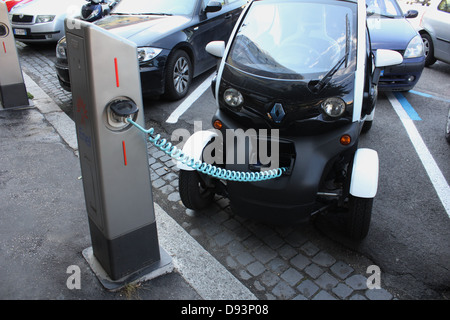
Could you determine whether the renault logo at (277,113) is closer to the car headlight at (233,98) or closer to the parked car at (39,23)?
the car headlight at (233,98)

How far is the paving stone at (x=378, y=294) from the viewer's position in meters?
2.96

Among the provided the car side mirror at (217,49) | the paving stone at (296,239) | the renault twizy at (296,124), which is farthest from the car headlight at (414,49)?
the paving stone at (296,239)

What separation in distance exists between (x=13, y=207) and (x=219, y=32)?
4720mm

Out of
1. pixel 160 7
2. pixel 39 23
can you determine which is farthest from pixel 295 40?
pixel 39 23

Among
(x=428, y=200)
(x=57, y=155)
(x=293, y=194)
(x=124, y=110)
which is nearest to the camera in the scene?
(x=124, y=110)

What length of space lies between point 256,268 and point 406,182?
220cm

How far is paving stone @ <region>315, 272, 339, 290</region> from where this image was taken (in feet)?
10.1

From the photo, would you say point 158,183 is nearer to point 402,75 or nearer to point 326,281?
point 326,281

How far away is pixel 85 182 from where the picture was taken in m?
2.75

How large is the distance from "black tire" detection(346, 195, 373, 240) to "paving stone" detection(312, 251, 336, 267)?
27 cm

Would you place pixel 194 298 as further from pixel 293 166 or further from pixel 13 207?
pixel 13 207

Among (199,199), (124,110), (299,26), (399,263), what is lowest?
(399,263)

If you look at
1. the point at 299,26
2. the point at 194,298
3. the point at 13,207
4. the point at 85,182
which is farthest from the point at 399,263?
the point at 13,207

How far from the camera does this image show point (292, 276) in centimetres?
314
